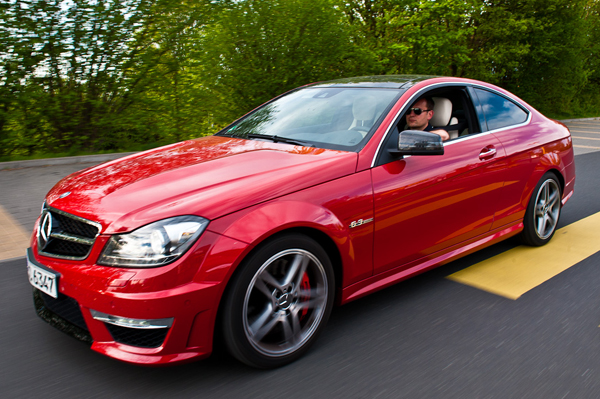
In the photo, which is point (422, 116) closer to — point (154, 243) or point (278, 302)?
point (278, 302)

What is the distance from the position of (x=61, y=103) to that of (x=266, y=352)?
707 cm

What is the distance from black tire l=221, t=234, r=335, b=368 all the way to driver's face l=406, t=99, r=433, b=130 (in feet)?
4.63

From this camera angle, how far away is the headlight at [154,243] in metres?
2.42

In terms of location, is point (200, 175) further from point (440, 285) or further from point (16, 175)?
point (16, 175)

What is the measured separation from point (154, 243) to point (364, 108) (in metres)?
1.88

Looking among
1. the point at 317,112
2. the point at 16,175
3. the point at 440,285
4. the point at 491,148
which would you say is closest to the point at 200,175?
the point at 317,112

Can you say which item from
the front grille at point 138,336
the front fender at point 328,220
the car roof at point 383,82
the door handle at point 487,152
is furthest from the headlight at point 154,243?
the door handle at point 487,152

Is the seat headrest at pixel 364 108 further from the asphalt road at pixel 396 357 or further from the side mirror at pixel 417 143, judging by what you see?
the asphalt road at pixel 396 357

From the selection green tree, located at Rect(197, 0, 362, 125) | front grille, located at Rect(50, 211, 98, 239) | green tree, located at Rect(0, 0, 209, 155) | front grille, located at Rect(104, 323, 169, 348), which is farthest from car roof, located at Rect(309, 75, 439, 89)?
green tree, located at Rect(197, 0, 362, 125)

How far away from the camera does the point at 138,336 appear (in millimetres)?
2479

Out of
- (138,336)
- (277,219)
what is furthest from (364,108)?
(138,336)

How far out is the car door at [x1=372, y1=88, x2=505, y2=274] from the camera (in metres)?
3.27

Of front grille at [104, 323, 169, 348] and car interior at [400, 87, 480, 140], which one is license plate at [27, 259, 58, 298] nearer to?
front grille at [104, 323, 169, 348]

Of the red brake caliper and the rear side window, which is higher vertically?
the rear side window
